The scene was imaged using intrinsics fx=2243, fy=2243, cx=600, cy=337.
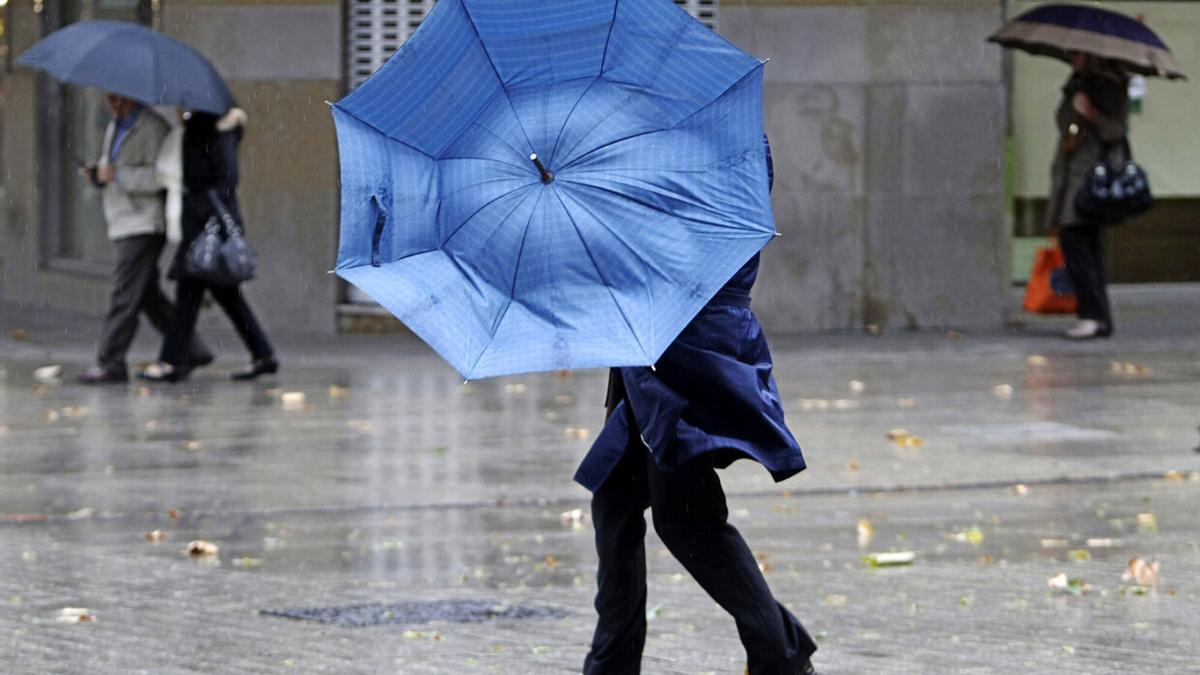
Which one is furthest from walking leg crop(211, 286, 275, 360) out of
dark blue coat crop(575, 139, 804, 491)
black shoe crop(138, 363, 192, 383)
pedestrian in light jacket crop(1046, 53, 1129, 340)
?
dark blue coat crop(575, 139, 804, 491)

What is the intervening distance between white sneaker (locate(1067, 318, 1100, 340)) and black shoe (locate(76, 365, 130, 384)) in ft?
21.0

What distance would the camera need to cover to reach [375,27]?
16.0 meters

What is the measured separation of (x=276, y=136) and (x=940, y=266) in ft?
15.7

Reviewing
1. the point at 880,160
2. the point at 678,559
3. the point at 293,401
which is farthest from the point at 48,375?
the point at 678,559

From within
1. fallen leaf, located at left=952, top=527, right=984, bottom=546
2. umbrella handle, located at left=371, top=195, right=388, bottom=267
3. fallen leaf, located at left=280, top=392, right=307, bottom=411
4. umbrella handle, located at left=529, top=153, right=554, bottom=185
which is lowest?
fallen leaf, located at left=280, top=392, right=307, bottom=411

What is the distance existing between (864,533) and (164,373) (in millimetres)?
5754

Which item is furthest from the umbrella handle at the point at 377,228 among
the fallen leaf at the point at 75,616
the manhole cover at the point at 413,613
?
the fallen leaf at the point at 75,616

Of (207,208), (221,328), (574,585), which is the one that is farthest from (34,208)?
(574,585)

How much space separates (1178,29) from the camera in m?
16.5

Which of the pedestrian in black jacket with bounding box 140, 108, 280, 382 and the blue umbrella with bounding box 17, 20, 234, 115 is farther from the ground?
the blue umbrella with bounding box 17, 20, 234, 115

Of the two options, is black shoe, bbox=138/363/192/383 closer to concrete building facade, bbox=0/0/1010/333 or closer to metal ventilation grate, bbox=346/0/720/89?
concrete building facade, bbox=0/0/1010/333

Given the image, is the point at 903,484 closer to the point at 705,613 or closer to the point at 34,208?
the point at 705,613

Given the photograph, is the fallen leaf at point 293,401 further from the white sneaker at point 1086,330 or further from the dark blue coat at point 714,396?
the dark blue coat at point 714,396

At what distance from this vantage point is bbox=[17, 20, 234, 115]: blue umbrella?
39.1 ft
